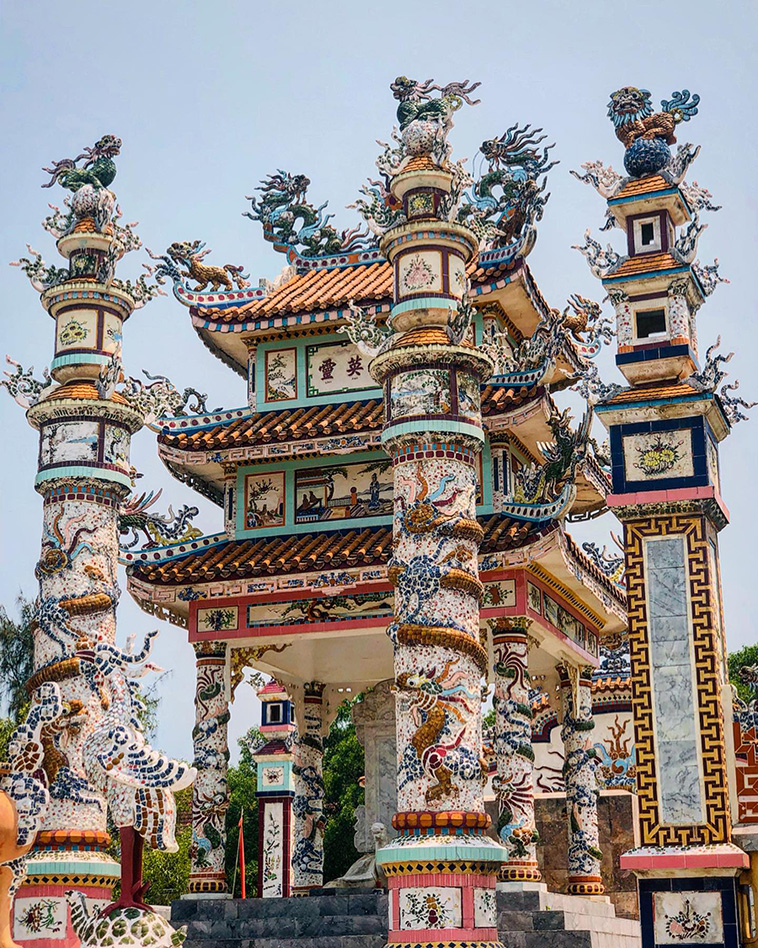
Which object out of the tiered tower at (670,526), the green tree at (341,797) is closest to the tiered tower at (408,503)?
the tiered tower at (670,526)

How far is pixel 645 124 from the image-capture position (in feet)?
57.0

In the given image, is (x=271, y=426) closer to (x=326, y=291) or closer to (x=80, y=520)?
(x=326, y=291)

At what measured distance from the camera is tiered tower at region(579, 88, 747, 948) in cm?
1411

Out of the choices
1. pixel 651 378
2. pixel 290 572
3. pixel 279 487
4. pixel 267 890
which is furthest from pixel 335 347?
pixel 267 890

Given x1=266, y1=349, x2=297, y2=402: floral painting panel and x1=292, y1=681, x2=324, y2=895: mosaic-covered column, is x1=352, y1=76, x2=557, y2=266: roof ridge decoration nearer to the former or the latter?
x1=266, y1=349, x2=297, y2=402: floral painting panel

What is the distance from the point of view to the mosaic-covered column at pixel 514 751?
17609 millimetres

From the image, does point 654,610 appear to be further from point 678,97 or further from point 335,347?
point 335,347

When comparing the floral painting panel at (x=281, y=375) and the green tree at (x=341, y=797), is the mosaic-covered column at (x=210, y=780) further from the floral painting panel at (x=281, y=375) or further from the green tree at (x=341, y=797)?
the green tree at (x=341, y=797)

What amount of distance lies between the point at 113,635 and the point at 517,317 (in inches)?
303

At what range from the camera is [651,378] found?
15.9 m

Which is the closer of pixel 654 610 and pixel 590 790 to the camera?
pixel 654 610

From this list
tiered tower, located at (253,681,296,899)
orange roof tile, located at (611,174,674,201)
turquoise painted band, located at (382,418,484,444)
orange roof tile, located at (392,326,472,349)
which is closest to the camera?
turquoise painted band, located at (382,418,484,444)

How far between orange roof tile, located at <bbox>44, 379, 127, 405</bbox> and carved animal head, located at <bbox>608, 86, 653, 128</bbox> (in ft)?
24.6

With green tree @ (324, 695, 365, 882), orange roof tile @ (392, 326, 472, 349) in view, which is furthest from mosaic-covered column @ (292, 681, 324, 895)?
green tree @ (324, 695, 365, 882)
